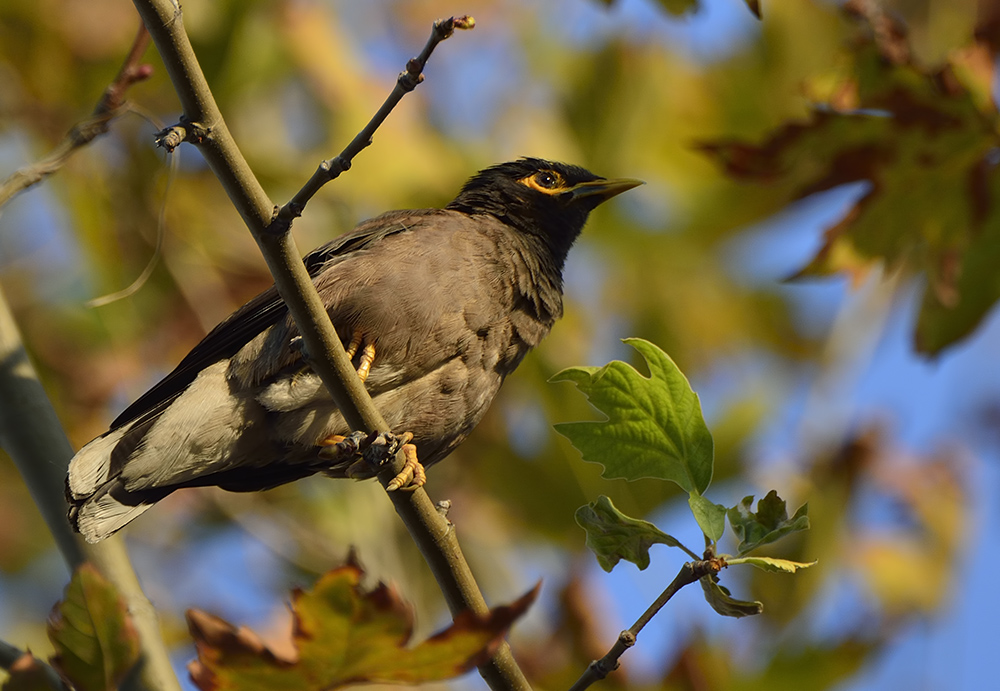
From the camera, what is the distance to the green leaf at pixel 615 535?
2105 millimetres

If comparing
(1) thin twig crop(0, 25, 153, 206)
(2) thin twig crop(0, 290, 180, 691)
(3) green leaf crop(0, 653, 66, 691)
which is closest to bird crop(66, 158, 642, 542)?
(2) thin twig crop(0, 290, 180, 691)

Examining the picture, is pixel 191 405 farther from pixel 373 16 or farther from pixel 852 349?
pixel 373 16

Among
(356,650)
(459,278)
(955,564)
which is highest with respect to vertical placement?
(459,278)

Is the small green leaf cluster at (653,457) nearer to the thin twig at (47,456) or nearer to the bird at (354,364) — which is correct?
the bird at (354,364)

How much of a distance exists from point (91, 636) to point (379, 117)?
1257mm

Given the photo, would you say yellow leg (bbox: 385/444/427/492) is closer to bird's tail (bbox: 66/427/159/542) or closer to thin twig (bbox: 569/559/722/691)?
thin twig (bbox: 569/559/722/691)

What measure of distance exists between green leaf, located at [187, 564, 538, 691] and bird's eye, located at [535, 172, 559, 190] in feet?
9.23

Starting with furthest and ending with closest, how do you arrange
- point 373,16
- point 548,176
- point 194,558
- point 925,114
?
point 373,16, point 194,558, point 548,176, point 925,114

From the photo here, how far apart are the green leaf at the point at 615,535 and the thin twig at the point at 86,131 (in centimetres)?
196

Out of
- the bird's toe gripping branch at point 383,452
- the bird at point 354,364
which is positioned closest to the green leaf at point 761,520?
the bird's toe gripping branch at point 383,452

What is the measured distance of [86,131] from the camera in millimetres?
3117

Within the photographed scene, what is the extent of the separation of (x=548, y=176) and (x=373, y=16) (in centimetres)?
396

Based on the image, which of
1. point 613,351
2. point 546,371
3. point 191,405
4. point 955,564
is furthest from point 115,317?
point 955,564

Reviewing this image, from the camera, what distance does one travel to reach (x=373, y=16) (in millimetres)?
7691
